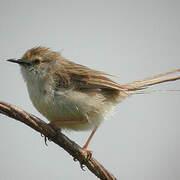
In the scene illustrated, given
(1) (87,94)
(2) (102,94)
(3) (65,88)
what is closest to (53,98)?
(3) (65,88)

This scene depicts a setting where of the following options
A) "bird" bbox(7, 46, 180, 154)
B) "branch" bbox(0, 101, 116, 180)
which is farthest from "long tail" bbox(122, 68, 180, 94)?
"branch" bbox(0, 101, 116, 180)

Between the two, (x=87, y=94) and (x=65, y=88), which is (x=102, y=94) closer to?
(x=87, y=94)

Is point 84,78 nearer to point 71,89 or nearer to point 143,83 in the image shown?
point 71,89

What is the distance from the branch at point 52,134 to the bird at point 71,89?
1.03 meters

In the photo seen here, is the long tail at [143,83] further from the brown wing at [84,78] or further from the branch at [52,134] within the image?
the branch at [52,134]

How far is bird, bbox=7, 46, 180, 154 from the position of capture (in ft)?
14.4

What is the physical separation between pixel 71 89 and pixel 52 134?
149 centimetres

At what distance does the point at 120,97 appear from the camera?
5105 mm

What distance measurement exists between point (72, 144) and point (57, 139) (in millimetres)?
218

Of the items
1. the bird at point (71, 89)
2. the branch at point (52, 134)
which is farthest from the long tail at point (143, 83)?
the branch at point (52, 134)

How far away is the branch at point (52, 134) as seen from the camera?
109 inches

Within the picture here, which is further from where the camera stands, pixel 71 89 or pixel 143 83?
pixel 143 83

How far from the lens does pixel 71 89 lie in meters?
4.53

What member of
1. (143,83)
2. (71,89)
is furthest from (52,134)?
(143,83)
